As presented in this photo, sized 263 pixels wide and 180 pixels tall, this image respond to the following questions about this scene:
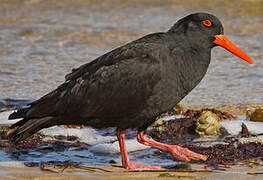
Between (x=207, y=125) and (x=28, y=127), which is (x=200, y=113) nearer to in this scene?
(x=207, y=125)

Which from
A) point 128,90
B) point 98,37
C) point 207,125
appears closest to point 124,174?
point 128,90

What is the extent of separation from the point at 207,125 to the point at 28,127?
6.46ft

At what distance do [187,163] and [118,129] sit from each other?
2.43 ft

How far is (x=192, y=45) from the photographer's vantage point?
18.2 ft

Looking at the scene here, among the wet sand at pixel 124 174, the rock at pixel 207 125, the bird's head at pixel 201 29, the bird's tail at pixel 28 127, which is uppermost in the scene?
the bird's head at pixel 201 29

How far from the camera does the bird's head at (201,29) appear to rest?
5.64 meters

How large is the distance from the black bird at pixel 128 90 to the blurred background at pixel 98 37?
8.45 feet

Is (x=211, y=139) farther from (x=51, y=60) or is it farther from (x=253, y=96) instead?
(x=51, y=60)

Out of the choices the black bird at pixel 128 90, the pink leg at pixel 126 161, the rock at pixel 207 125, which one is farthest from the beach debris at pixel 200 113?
the pink leg at pixel 126 161

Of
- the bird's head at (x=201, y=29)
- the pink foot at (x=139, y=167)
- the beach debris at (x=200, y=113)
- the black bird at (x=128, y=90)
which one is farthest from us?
the beach debris at (x=200, y=113)

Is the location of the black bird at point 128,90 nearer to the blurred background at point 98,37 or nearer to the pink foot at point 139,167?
the pink foot at point 139,167

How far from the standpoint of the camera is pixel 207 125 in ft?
20.5

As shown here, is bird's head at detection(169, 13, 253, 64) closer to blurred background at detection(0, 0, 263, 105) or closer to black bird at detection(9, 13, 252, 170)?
black bird at detection(9, 13, 252, 170)

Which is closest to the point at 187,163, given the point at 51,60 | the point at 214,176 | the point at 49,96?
the point at 214,176
